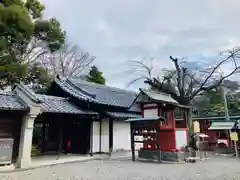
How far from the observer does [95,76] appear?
1210 inches

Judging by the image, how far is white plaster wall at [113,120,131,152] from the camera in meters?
15.4

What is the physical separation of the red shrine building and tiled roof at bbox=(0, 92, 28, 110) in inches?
242

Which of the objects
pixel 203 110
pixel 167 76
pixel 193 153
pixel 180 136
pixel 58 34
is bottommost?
pixel 193 153

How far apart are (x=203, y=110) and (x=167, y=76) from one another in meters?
8.97

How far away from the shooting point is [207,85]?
21234 mm

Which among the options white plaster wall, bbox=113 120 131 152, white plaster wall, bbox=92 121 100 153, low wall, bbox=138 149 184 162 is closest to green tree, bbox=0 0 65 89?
white plaster wall, bbox=92 121 100 153

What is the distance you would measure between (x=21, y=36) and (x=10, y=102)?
6558mm

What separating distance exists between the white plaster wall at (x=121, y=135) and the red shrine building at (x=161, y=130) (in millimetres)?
2751

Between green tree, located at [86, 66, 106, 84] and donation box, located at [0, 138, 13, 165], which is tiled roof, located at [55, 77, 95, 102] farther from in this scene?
green tree, located at [86, 66, 106, 84]

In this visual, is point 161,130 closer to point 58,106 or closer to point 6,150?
point 58,106

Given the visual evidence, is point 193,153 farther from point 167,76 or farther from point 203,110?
point 203,110

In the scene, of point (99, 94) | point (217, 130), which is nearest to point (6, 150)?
point (99, 94)

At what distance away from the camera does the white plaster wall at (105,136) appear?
14792mm

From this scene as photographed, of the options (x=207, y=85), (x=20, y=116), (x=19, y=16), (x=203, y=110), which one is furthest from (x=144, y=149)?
(x=203, y=110)
